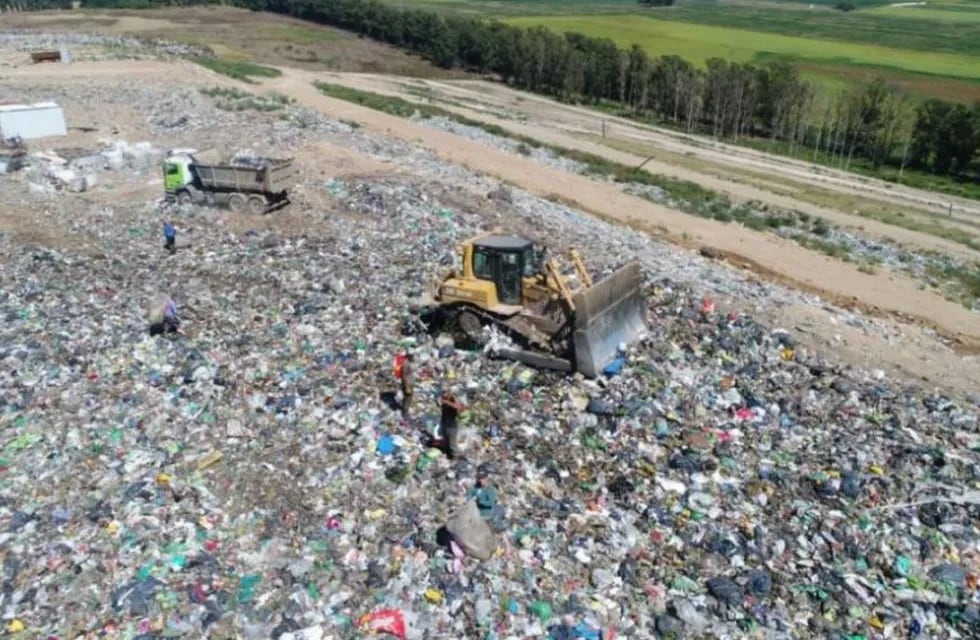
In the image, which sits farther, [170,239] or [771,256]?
[771,256]

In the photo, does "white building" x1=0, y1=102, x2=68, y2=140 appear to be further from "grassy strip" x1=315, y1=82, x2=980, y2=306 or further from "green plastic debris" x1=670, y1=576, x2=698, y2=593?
"green plastic debris" x1=670, y1=576, x2=698, y2=593

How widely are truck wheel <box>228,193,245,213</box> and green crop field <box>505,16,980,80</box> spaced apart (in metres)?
71.7

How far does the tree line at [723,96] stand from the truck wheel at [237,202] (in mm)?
41271

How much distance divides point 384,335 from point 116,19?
279ft

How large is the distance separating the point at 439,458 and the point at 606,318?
3429 mm

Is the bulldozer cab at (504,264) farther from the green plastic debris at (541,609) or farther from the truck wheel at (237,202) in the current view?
the truck wheel at (237,202)

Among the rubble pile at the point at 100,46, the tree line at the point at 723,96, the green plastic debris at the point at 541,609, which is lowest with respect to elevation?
the tree line at the point at 723,96

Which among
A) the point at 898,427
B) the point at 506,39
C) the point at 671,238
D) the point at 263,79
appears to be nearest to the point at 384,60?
the point at 506,39

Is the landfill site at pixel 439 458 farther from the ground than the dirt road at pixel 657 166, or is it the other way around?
the landfill site at pixel 439 458

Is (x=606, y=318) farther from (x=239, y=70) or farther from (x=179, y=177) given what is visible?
(x=239, y=70)

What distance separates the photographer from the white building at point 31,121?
84.3 feet

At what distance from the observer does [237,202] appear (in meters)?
19.6

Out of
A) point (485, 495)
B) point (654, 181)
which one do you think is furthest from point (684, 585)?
point (654, 181)

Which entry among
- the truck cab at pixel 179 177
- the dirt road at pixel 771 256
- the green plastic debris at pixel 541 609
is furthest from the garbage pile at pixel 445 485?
the truck cab at pixel 179 177
